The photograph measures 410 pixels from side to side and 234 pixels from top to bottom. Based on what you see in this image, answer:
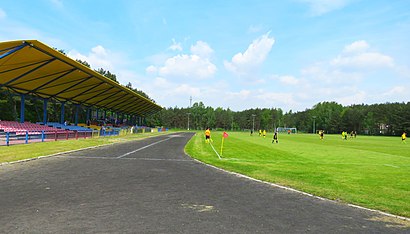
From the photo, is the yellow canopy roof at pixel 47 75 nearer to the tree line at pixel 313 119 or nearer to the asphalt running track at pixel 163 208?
the asphalt running track at pixel 163 208

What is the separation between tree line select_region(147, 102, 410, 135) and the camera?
11362cm

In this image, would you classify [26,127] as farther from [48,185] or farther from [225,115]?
[225,115]

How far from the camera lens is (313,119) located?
488 feet

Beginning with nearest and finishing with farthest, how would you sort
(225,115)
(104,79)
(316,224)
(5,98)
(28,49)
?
(316,224) < (28,49) < (104,79) < (5,98) < (225,115)

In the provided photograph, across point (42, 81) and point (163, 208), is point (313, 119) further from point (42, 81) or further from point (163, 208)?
point (163, 208)

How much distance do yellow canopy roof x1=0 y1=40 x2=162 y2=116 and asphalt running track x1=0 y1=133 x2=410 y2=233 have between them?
14990 mm

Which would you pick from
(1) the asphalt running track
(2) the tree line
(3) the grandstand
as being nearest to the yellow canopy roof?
(3) the grandstand

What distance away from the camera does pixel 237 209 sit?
21.1ft

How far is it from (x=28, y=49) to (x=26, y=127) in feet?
46.2

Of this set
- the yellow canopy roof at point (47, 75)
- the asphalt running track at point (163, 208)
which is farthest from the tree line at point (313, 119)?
the asphalt running track at point (163, 208)

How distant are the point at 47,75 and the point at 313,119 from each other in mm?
137938

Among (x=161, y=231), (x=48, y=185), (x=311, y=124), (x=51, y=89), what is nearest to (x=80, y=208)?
(x=161, y=231)

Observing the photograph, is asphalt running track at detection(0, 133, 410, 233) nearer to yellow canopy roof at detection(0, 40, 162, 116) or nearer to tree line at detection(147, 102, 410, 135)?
yellow canopy roof at detection(0, 40, 162, 116)

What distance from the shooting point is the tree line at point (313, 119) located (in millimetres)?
113625
